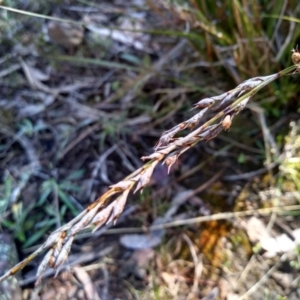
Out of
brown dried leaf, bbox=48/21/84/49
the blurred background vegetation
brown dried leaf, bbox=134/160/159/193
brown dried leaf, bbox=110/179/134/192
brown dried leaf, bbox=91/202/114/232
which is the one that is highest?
brown dried leaf, bbox=48/21/84/49

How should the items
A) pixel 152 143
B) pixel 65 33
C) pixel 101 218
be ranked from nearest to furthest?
pixel 101 218 < pixel 152 143 < pixel 65 33

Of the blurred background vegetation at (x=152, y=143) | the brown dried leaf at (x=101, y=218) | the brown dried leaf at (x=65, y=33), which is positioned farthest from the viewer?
the brown dried leaf at (x=65, y=33)

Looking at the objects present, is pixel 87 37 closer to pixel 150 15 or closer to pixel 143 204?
pixel 150 15

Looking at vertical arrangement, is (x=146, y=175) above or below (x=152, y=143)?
above

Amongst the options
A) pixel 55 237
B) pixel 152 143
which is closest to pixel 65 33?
pixel 152 143

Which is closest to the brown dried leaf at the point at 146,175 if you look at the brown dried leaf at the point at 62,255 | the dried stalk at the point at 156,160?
the dried stalk at the point at 156,160

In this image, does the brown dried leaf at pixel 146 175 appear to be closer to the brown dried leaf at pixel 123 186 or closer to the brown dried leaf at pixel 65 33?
the brown dried leaf at pixel 123 186

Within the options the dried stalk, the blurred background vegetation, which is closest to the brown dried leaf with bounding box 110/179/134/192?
the dried stalk

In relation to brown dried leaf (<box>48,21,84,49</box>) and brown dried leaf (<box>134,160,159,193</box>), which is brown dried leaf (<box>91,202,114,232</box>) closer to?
brown dried leaf (<box>134,160,159,193</box>)

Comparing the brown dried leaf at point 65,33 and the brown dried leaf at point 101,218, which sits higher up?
the brown dried leaf at point 65,33

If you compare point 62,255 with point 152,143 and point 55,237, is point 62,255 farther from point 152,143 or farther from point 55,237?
point 152,143
